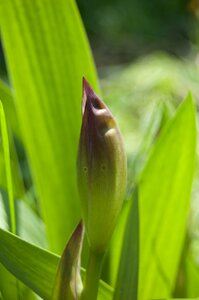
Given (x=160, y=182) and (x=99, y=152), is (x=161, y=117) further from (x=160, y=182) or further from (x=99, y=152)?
(x=99, y=152)

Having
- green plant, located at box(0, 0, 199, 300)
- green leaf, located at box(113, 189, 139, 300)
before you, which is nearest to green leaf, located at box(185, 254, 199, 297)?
green plant, located at box(0, 0, 199, 300)

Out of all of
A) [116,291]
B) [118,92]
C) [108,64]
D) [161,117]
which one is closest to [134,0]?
[108,64]

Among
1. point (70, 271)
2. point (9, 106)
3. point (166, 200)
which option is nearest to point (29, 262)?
point (70, 271)

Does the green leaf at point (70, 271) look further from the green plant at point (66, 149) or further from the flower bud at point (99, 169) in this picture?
the green plant at point (66, 149)

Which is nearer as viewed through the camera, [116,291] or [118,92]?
[116,291]

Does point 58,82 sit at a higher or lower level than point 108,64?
higher

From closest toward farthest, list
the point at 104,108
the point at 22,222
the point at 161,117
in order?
the point at 104,108
the point at 22,222
the point at 161,117

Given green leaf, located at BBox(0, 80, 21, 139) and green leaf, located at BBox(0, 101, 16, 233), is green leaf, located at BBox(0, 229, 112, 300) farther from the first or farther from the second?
green leaf, located at BBox(0, 80, 21, 139)
